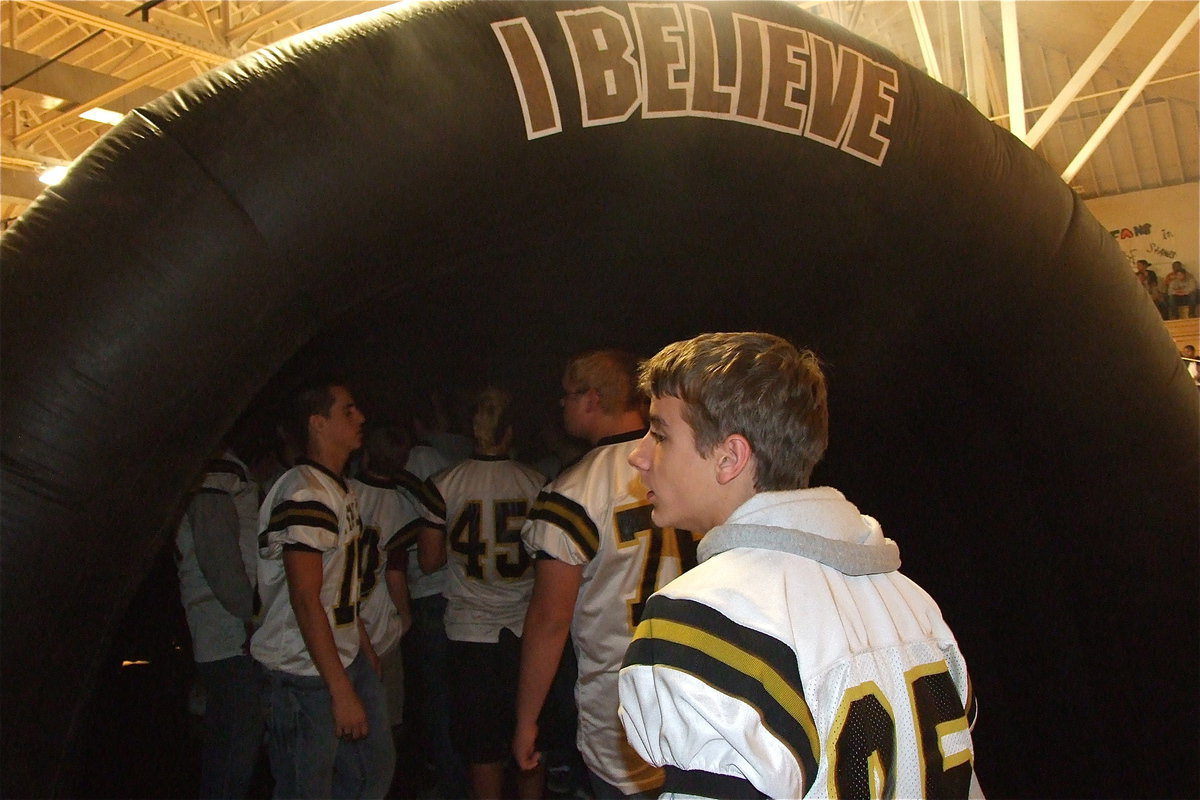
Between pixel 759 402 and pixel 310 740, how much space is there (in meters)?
1.61

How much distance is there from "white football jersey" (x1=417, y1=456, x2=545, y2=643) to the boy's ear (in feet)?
5.57

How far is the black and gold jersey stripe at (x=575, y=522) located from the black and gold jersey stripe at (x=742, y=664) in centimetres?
104

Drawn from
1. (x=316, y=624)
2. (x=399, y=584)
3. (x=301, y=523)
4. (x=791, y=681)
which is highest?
(x=301, y=523)

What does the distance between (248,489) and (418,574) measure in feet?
2.15

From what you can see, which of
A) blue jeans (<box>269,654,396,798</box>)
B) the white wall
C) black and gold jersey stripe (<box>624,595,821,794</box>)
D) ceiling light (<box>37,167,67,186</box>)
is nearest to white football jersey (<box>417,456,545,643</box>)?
blue jeans (<box>269,654,396,798</box>)

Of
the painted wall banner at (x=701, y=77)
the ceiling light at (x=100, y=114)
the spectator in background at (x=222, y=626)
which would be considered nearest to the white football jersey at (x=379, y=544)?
the spectator in background at (x=222, y=626)

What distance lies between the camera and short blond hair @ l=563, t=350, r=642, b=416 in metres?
2.19

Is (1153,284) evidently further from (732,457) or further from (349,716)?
(732,457)

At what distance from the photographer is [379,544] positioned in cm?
263

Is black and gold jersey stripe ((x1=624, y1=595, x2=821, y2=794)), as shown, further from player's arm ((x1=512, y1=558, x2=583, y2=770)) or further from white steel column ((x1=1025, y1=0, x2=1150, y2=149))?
white steel column ((x1=1025, y1=0, x2=1150, y2=149))

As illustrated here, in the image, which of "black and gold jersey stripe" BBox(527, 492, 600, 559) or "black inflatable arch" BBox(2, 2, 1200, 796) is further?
"black and gold jersey stripe" BBox(527, 492, 600, 559)

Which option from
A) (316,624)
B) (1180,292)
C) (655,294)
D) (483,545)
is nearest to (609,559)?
(316,624)

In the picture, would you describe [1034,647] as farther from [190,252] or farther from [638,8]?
[190,252]

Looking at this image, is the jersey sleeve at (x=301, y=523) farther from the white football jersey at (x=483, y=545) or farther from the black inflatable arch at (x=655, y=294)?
the white football jersey at (x=483, y=545)
